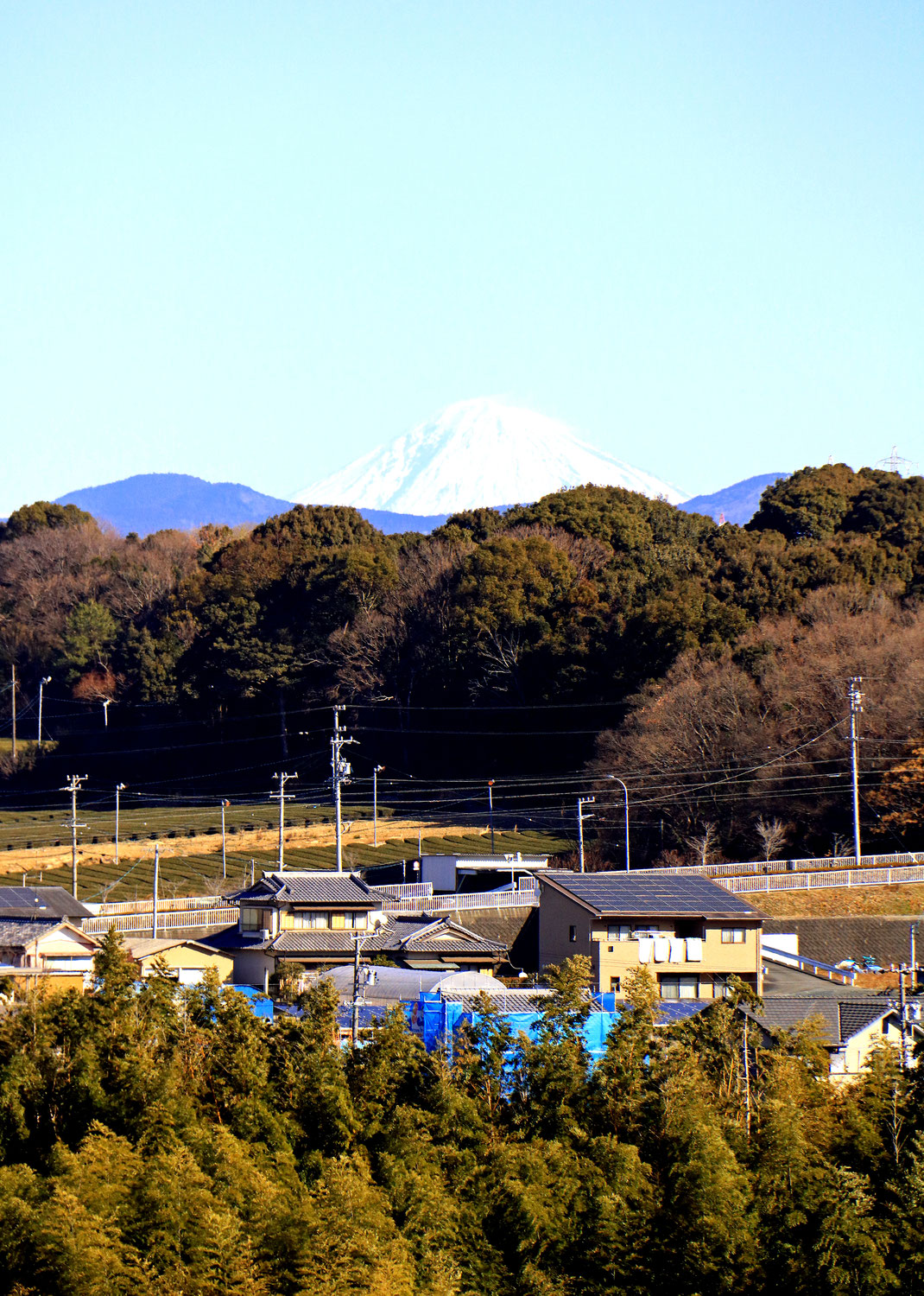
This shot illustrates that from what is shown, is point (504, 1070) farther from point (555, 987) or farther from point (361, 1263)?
point (361, 1263)

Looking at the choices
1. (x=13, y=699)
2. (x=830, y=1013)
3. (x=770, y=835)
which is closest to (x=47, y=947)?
(x=830, y=1013)

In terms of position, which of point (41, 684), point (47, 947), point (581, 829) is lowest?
point (47, 947)

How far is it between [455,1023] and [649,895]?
969 centimetres

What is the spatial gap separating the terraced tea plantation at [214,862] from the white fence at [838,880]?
421 inches

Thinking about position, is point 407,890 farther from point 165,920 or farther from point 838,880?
point 838,880

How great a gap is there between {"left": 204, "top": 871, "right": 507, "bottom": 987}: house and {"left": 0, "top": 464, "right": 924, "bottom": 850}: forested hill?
2132 centimetres

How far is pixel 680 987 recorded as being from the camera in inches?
1188

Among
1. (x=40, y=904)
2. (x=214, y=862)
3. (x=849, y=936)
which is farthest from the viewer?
(x=214, y=862)

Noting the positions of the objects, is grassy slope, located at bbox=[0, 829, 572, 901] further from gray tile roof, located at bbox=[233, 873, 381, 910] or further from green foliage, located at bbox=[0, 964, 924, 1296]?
green foliage, located at bbox=[0, 964, 924, 1296]

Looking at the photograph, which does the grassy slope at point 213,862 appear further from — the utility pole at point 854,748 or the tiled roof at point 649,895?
the tiled roof at point 649,895

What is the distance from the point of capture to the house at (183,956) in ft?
98.0

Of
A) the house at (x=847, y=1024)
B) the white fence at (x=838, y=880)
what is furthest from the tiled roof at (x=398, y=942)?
the house at (x=847, y=1024)

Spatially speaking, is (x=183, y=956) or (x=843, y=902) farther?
(x=843, y=902)

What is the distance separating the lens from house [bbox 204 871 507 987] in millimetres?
31439
